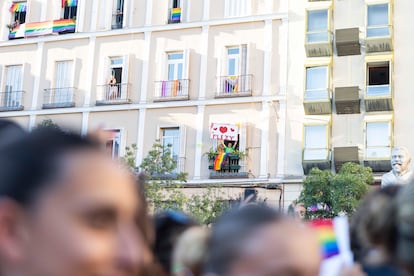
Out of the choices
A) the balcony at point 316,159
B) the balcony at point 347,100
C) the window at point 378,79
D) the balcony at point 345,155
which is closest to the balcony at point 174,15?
the balcony at point 347,100

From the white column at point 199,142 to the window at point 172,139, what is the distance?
0.78 meters

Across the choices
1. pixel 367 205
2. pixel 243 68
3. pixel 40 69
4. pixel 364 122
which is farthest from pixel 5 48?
pixel 367 205

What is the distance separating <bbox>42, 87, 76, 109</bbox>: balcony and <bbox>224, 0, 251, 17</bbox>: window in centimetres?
660

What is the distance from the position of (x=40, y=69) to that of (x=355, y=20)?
40.7 feet

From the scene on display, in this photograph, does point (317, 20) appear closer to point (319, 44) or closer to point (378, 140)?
point (319, 44)

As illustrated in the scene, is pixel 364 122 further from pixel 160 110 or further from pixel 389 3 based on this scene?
pixel 160 110

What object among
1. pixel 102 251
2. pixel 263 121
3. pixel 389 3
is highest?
pixel 389 3

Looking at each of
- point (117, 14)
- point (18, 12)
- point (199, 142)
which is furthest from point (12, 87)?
point (199, 142)

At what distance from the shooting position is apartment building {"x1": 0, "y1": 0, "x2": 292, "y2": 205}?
27.0 m

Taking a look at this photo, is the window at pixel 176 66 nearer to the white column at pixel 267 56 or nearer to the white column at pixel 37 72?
the white column at pixel 267 56

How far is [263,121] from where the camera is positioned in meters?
27.0

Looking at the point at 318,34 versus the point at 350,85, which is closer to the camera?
the point at 350,85

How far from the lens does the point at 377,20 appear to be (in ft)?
87.5

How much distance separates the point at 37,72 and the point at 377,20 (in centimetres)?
1325
